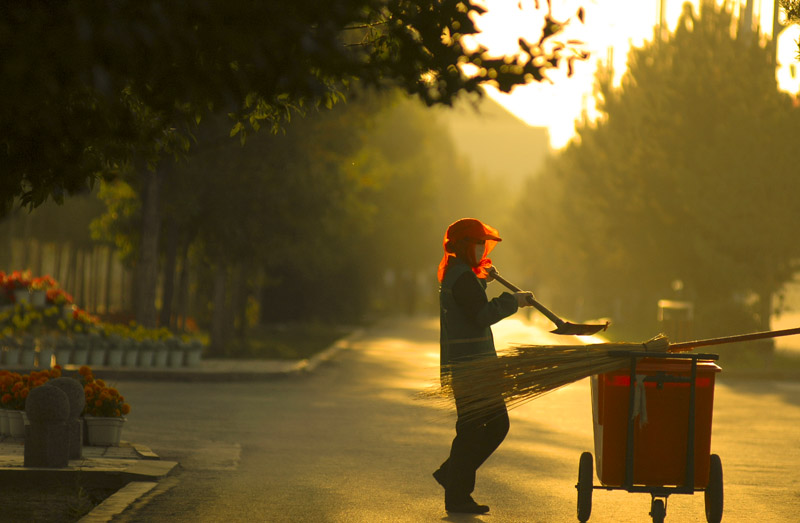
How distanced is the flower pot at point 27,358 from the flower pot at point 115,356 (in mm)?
1162

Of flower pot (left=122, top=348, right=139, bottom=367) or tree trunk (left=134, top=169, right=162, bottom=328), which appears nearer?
flower pot (left=122, top=348, right=139, bottom=367)

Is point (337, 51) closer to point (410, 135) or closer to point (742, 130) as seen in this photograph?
point (742, 130)

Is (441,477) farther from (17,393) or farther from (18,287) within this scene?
(18,287)

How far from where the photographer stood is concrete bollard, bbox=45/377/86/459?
10.2 m

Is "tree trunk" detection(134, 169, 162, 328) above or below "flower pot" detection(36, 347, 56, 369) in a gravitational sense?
above

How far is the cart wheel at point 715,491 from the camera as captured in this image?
798 centimetres

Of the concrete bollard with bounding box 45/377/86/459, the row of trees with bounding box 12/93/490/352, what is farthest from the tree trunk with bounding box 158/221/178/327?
the concrete bollard with bounding box 45/377/86/459

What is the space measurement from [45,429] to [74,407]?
2.30 feet

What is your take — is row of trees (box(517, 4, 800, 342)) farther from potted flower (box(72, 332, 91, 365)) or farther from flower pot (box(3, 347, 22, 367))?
flower pot (box(3, 347, 22, 367))

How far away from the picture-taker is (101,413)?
1145 cm

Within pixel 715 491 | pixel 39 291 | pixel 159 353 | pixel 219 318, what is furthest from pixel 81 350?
pixel 715 491

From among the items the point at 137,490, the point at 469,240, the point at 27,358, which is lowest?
the point at 137,490

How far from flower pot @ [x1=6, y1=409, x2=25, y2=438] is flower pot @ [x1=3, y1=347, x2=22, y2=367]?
962 cm

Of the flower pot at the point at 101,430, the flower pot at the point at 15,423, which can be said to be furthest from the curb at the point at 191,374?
the flower pot at the point at 101,430
